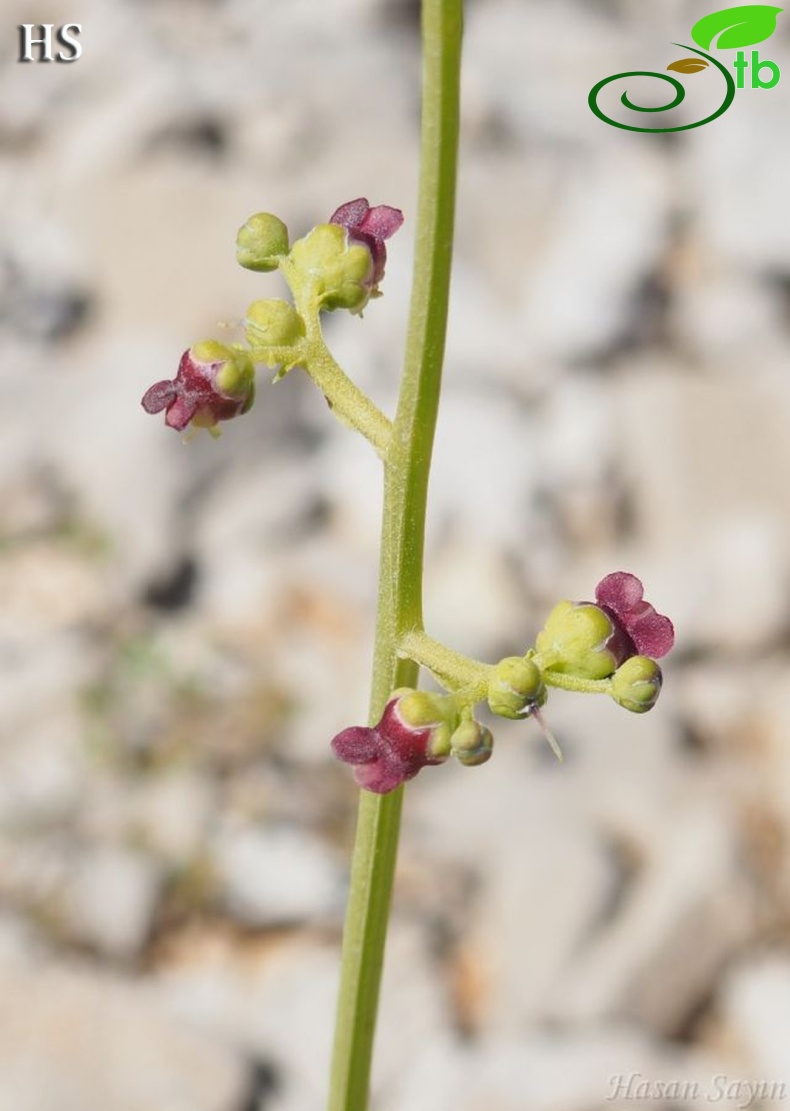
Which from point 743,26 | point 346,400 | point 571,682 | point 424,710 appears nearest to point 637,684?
point 571,682

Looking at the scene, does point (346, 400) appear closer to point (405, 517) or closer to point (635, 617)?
point (405, 517)

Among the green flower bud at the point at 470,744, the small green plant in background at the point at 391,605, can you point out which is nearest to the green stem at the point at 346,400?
the small green plant in background at the point at 391,605

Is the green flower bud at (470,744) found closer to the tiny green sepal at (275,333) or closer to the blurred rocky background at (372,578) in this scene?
the tiny green sepal at (275,333)

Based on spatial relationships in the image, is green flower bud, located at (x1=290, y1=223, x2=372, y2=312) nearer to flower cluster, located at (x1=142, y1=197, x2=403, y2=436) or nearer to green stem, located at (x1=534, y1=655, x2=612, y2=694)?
flower cluster, located at (x1=142, y1=197, x2=403, y2=436)

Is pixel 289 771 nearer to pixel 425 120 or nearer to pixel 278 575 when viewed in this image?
pixel 278 575

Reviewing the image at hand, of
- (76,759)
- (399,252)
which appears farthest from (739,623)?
(399,252)
